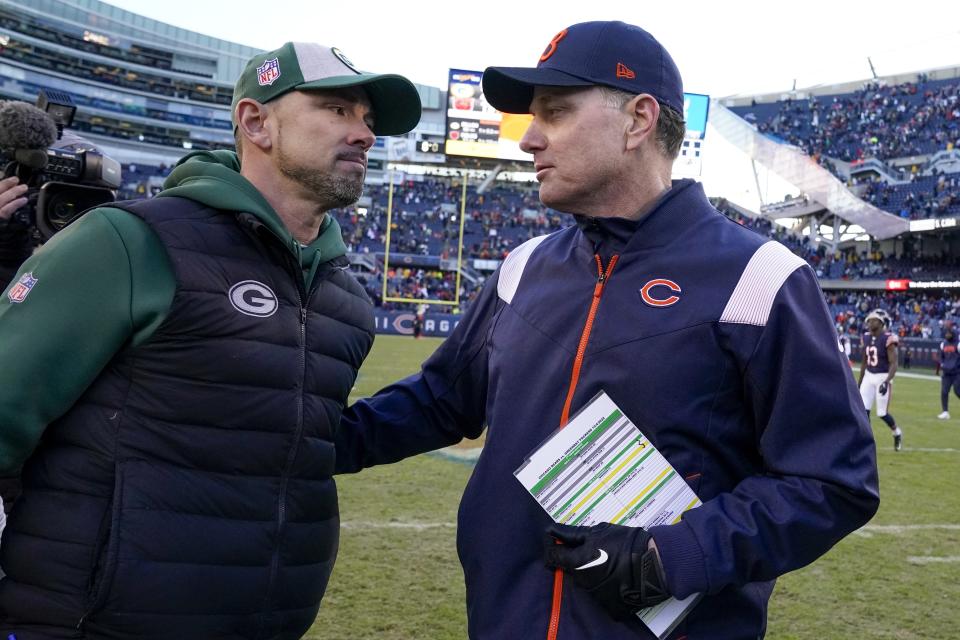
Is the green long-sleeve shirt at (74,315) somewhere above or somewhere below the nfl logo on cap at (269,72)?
below

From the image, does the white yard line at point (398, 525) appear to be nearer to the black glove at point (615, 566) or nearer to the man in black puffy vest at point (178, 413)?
the man in black puffy vest at point (178, 413)

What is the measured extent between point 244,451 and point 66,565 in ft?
1.37

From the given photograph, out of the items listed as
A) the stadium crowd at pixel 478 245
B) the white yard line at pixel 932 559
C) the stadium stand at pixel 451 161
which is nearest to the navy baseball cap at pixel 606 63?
the white yard line at pixel 932 559

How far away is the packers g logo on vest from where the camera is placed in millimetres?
1819

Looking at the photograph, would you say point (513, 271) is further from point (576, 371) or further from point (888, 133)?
point (888, 133)

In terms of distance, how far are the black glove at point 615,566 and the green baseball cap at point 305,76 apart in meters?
1.24

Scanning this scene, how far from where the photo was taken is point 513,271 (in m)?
2.19

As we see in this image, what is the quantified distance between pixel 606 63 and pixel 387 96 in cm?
66

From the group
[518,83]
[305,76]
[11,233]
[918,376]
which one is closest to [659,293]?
[518,83]

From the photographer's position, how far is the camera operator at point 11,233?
2412mm

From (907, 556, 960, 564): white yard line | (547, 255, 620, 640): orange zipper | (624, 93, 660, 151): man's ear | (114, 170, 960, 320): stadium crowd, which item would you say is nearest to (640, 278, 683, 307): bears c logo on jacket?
(547, 255, 620, 640): orange zipper

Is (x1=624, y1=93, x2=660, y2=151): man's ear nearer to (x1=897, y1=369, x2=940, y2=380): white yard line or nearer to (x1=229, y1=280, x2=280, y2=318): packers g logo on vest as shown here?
(x1=229, y1=280, x2=280, y2=318): packers g logo on vest

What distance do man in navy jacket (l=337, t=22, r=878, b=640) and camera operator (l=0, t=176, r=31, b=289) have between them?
1501 millimetres

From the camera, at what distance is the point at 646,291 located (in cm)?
179
